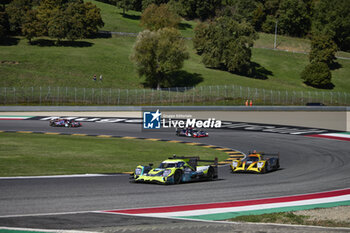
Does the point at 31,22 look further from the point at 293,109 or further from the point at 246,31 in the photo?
the point at 293,109

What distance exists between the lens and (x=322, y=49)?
116125 mm

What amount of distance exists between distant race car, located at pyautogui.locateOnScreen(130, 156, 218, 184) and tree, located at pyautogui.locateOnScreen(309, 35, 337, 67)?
10148 cm

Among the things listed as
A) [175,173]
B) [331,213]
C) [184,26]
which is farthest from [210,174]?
[184,26]

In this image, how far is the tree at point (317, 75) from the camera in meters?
103

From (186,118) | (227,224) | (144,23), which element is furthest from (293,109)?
(144,23)

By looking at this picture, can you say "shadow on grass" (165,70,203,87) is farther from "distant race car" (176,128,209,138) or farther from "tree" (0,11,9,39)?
"distant race car" (176,128,209,138)

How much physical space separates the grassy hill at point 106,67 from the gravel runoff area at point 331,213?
65.6 m

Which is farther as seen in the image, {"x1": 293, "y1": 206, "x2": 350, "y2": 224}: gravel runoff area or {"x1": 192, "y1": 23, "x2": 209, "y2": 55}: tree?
{"x1": 192, "y1": 23, "x2": 209, "y2": 55}: tree

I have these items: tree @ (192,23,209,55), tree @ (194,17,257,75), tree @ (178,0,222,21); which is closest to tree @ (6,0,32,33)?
tree @ (192,23,209,55)

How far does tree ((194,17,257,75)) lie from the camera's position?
3890 inches

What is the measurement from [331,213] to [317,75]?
94939 millimetres

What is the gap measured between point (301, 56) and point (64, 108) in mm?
87814

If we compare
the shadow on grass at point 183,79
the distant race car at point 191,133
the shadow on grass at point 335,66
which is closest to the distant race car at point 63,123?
the distant race car at point 191,133

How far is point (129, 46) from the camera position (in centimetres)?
11612
